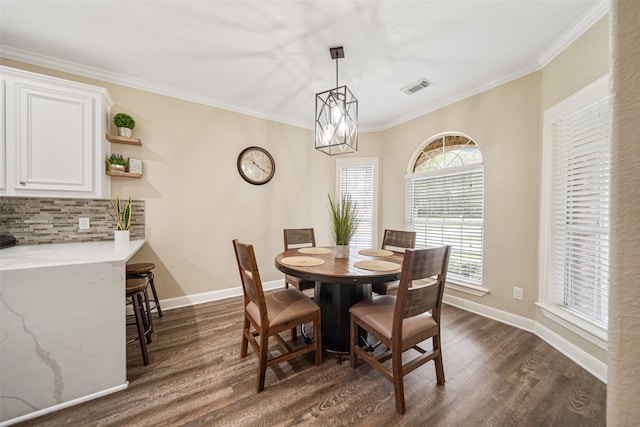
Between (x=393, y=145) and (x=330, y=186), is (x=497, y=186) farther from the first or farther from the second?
(x=330, y=186)

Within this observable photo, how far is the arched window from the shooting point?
9.54 ft

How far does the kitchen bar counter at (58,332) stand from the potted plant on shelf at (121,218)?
75 centimetres

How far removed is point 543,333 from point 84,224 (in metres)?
4.60

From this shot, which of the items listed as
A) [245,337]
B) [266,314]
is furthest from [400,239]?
[245,337]

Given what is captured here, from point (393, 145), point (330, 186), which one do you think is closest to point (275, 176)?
point (330, 186)

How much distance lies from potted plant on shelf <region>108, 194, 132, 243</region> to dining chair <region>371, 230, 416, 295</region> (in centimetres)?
255

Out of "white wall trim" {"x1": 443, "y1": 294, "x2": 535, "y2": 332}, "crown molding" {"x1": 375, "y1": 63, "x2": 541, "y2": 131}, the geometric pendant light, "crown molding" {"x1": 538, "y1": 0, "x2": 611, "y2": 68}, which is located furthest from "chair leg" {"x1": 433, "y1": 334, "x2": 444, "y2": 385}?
"crown molding" {"x1": 375, "y1": 63, "x2": 541, "y2": 131}

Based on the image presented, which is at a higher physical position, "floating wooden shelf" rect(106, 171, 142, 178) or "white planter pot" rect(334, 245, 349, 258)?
"floating wooden shelf" rect(106, 171, 142, 178)

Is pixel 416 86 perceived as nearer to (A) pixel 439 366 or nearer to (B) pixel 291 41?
(B) pixel 291 41

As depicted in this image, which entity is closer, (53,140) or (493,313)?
(53,140)

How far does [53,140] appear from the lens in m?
2.14

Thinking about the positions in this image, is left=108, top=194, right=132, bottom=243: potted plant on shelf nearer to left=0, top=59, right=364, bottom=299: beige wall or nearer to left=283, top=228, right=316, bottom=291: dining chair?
left=0, top=59, right=364, bottom=299: beige wall

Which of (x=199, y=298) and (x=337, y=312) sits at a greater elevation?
(x=337, y=312)

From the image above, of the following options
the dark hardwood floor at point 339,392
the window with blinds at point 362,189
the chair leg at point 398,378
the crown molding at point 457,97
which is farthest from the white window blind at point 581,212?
the window with blinds at point 362,189
